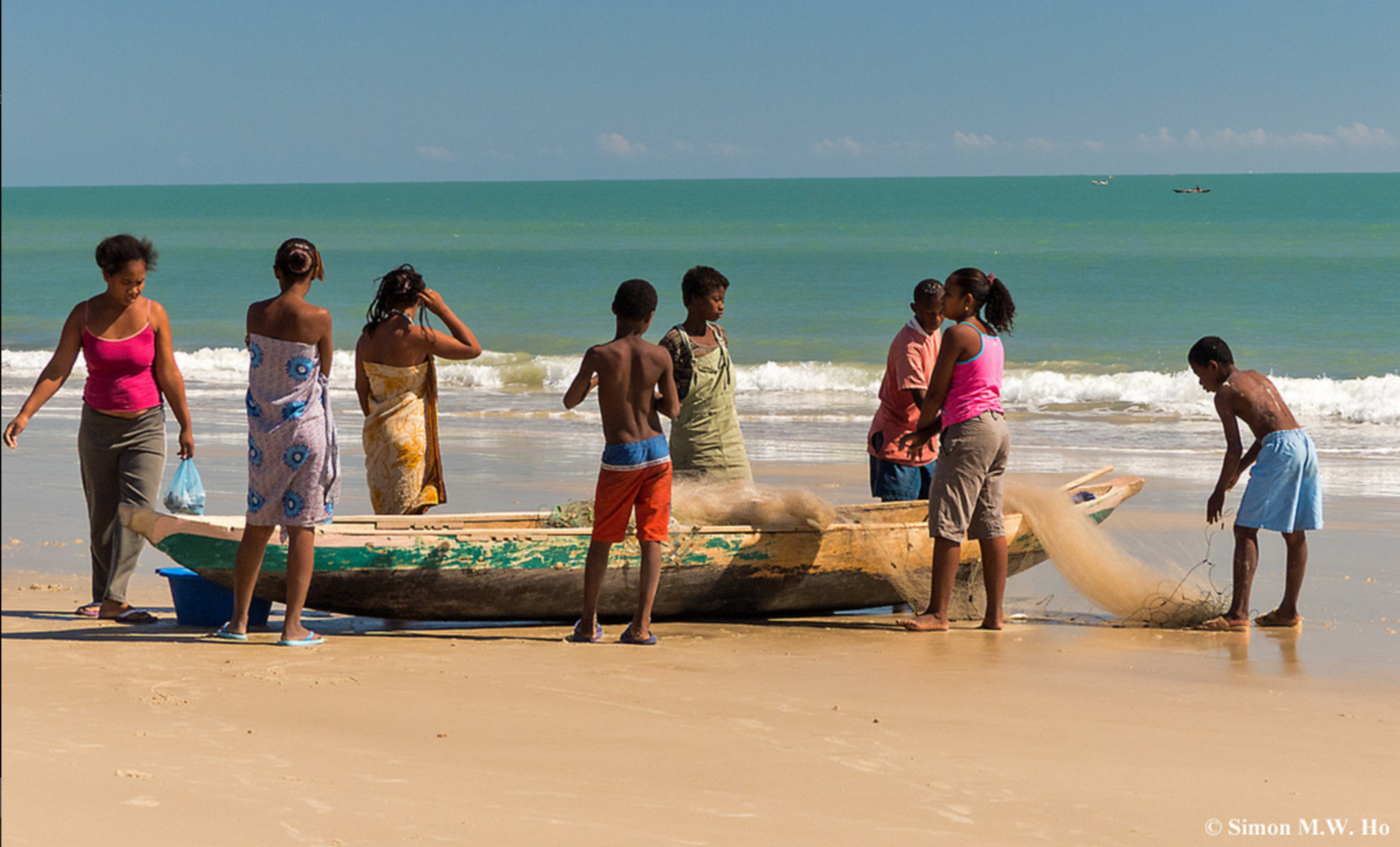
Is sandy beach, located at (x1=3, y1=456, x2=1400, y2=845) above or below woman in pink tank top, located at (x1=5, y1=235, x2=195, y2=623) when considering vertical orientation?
below

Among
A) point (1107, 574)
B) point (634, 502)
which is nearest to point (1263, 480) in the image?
point (1107, 574)

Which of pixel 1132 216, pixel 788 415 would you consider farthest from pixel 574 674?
pixel 1132 216

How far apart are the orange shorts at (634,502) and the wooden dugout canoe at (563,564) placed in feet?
1.18

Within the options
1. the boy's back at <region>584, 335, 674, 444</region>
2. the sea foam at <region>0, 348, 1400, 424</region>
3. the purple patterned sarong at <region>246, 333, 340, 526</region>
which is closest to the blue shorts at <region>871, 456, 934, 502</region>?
the boy's back at <region>584, 335, 674, 444</region>

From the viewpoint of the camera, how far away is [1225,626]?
255 inches

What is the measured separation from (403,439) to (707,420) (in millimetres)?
1361

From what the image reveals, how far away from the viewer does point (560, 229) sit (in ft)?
241

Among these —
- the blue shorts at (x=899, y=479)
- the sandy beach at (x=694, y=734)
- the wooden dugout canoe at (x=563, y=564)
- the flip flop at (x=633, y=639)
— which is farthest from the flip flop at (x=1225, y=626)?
the flip flop at (x=633, y=639)

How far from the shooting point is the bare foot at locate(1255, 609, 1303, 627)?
6.50 metres

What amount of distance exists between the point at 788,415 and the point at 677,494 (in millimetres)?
10105

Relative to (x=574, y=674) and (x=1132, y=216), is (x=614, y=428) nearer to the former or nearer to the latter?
(x=574, y=674)

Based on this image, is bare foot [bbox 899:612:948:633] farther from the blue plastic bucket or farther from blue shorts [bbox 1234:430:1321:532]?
the blue plastic bucket

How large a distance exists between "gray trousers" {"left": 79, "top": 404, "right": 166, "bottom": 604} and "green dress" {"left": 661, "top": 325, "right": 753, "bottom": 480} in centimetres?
221

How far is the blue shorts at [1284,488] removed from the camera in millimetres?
6430
